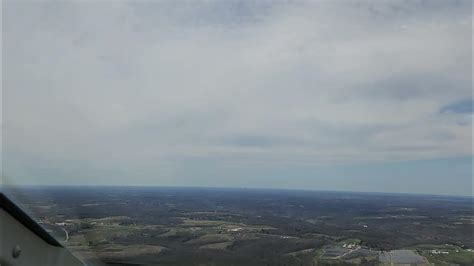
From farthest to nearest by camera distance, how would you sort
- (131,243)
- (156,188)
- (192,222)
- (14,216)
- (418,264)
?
1. (156,188)
2. (192,222)
3. (131,243)
4. (418,264)
5. (14,216)

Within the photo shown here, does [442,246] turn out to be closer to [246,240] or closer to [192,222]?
[246,240]

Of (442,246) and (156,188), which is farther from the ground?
(156,188)

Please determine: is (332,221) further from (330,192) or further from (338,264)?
(330,192)

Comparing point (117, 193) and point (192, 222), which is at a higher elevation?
point (117, 193)

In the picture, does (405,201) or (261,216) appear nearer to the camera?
(261,216)

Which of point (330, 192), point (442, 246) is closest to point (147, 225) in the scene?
point (442, 246)

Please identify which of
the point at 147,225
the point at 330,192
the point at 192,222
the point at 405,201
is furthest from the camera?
the point at 330,192

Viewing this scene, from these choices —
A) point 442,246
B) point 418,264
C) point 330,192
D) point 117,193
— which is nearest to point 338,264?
point 418,264
